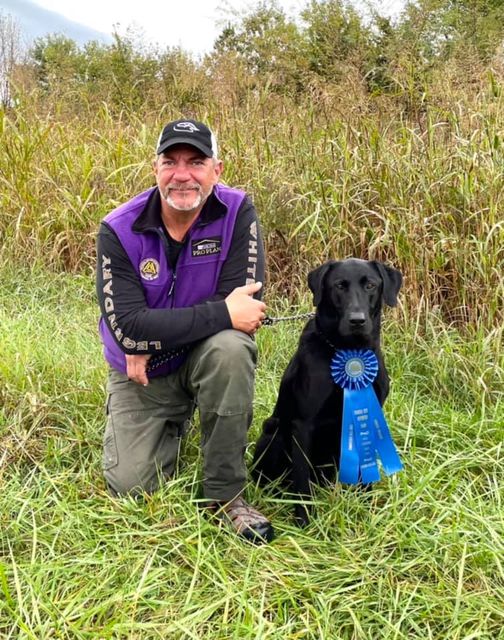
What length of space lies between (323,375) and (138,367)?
656 mm

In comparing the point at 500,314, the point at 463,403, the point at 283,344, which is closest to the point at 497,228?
the point at 500,314

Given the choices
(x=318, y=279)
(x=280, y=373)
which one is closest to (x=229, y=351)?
(x=318, y=279)

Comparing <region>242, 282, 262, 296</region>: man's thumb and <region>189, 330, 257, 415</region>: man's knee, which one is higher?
<region>242, 282, 262, 296</region>: man's thumb

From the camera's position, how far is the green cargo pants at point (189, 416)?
2014 millimetres

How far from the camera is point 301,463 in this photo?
211 cm

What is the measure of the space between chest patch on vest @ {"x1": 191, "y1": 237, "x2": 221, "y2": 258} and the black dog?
38 cm

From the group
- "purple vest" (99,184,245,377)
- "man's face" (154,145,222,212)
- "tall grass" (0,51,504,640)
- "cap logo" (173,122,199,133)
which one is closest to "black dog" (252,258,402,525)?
"tall grass" (0,51,504,640)

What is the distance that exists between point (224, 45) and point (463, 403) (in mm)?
3686

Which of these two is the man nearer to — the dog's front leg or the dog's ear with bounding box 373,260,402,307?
the dog's front leg

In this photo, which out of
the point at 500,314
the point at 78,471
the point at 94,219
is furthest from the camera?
the point at 94,219

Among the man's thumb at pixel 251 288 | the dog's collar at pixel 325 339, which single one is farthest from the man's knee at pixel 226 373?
the dog's collar at pixel 325 339

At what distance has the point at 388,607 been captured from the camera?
1646 millimetres

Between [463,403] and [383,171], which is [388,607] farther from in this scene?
[383,171]

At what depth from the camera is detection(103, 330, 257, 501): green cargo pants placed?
2014 mm
